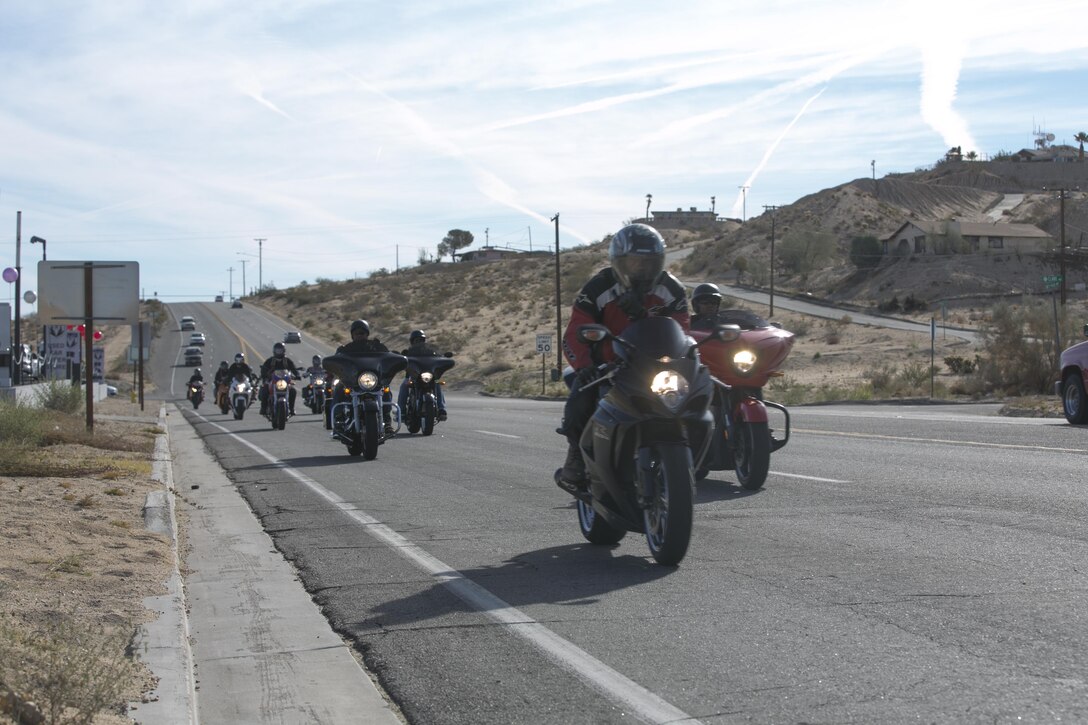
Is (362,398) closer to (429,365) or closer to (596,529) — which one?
(429,365)

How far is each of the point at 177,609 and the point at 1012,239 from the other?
10642 cm

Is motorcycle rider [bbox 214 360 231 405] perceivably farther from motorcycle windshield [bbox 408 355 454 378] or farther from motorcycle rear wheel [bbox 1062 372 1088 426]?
motorcycle rear wheel [bbox 1062 372 1088 426]

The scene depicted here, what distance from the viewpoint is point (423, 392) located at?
22000 mm

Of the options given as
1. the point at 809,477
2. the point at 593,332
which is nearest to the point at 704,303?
the point at 809,477

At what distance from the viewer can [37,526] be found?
9.05 metres

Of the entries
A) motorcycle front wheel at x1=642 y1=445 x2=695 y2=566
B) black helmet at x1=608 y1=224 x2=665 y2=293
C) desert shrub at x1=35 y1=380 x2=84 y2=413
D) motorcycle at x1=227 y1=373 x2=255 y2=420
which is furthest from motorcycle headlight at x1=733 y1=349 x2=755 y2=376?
motorcycle at x1=227 y1=373 x2=255 y2=420

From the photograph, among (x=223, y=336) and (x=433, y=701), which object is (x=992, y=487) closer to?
(x=433, y=701)

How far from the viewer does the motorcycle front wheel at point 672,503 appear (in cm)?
702

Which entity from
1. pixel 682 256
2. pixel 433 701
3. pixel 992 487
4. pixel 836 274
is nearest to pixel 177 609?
pixel 433 701

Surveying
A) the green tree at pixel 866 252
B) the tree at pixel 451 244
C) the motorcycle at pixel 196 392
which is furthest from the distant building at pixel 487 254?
the motorcycle at pixel 196 392

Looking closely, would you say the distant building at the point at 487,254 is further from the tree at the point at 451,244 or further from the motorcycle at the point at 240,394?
the motorcycle at the point at 240,394

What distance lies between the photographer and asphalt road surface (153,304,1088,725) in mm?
4863

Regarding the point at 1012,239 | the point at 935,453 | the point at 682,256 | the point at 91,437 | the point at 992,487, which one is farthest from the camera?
the point at 682,256

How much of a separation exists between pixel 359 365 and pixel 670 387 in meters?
10.0
